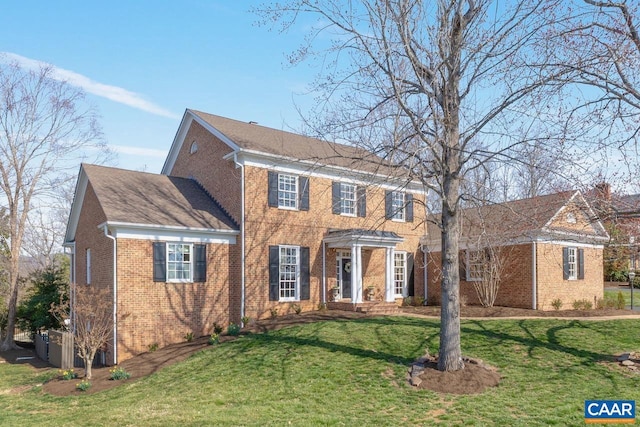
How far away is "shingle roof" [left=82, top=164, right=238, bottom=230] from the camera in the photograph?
53.9ft

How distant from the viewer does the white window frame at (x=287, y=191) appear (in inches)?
757

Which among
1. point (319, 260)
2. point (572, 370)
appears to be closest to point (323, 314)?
point (319, 260)

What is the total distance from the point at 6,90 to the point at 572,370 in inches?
1047

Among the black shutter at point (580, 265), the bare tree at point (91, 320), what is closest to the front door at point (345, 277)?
the bare tree at point (91, 320)

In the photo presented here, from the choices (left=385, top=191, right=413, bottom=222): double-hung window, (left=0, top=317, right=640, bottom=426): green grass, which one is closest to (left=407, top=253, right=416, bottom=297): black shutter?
(left=385, top=191, right=413, bottom=222): double-hung window

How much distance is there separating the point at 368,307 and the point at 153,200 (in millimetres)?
8513

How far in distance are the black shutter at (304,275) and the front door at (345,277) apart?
213cm

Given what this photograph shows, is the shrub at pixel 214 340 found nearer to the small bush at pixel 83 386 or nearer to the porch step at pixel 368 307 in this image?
the small bush at pixel 83 386

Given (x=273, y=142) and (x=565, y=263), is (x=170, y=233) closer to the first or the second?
(x=273, y=142)

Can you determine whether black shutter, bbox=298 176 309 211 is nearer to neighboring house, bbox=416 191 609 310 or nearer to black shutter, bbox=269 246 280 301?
black shutter, bbox=269 246 280 301

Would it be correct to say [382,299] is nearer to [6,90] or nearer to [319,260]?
[319,260]

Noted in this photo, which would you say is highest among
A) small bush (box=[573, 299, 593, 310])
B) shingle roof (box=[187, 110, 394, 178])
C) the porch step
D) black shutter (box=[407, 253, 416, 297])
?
shingle roof (box=[187, 110, 394, 178])

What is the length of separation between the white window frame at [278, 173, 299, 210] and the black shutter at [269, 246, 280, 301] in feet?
5.53

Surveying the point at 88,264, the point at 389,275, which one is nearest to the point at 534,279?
the point at 389,275
